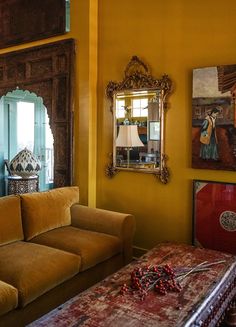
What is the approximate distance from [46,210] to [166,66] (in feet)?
5.95

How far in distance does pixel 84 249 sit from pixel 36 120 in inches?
125

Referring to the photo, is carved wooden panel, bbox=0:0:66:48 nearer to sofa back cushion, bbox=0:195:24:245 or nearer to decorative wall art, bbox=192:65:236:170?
decorative wall art, bbox=192:65:236:170

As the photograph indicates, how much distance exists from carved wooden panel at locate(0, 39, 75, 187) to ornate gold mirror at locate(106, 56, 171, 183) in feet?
1.78

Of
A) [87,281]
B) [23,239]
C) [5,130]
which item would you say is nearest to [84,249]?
[87,281]

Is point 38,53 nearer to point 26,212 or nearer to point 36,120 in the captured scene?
point 36,120

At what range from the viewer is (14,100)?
16.2 ft

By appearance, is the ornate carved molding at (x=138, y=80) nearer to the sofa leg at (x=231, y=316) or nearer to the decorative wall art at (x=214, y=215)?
the decorative wall art at (x=214, y=215)

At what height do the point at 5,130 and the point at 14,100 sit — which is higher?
the point at 14,100

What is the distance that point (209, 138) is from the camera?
9.51 ft

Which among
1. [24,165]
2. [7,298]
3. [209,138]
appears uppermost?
[209,138]

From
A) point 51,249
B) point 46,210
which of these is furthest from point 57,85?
point 51,249

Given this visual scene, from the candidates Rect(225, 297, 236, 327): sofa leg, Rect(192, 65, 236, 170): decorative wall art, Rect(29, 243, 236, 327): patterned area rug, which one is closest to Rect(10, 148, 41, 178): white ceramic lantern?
Rect(192, 65, 236, 170): decorative wall art

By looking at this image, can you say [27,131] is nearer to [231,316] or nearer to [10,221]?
[10,221]

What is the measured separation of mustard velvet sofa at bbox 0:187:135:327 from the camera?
205 cm
